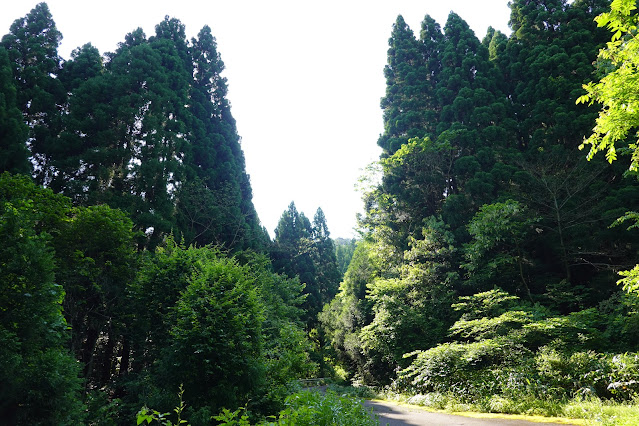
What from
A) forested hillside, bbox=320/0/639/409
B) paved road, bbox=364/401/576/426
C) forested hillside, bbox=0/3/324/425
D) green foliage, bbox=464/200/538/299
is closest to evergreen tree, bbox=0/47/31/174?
forested hillside, bbox=0/3/324/425

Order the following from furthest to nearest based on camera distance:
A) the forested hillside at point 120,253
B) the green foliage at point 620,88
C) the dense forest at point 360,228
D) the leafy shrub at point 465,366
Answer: the leafy shrub at point 465,366 < the dense forest at point 360,228 < the forested hillside at point 120,253 < the green foliage at point 620,88

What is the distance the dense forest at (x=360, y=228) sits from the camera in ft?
21.9

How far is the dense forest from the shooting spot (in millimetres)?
6668

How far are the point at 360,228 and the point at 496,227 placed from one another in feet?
27.4

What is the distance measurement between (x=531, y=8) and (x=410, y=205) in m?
14.0

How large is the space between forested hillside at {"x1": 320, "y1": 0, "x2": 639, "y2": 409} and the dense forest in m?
0.10

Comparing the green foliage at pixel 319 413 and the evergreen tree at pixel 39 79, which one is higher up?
the evergreen tree at pixel 39 79

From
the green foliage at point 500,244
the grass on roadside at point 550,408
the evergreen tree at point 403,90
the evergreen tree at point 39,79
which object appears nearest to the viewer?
the grass on roadside at point 550,408

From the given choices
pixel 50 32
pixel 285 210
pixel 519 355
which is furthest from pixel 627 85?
pixel 285 210

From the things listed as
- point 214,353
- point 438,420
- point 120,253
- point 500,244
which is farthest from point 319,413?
point 500,244

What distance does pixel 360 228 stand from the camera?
2053cm

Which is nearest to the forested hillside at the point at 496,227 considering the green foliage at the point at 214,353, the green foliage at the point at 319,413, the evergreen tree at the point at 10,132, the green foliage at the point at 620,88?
the green foliage at the point at 620,88

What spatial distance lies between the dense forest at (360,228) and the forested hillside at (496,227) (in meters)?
0.10

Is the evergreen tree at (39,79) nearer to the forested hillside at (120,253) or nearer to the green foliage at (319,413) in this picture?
the forested hillside at (120,253)
